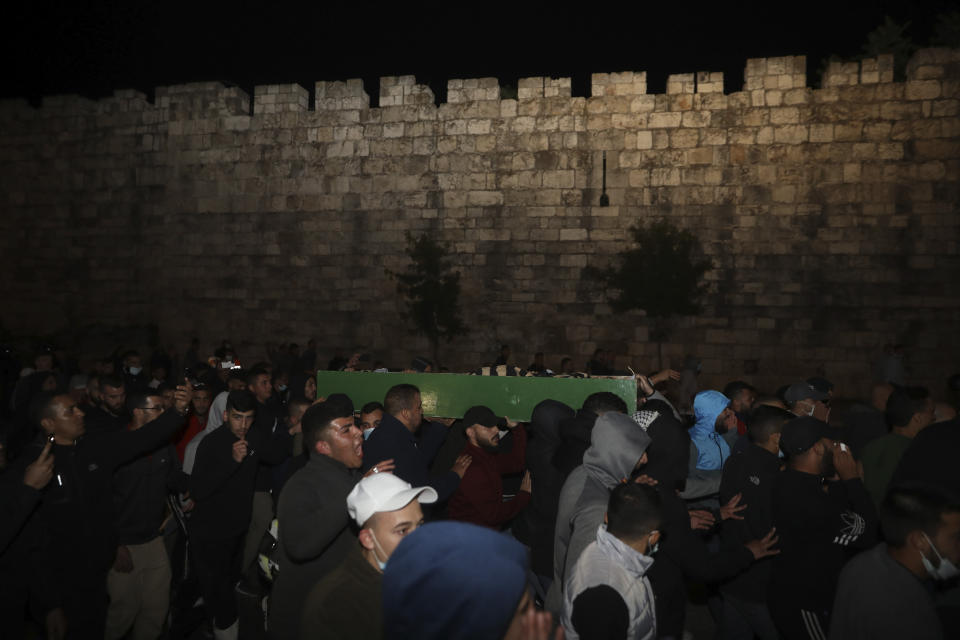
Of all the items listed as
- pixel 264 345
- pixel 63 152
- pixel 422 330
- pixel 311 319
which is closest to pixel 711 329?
pixel 422 330

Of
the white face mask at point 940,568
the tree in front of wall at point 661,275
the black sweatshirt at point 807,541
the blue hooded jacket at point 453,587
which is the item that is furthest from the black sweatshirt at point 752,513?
the tree in front of wall at point 661,275

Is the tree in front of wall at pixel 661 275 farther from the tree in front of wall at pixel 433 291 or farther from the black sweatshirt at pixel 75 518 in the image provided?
the black sweatshirt at pixel 75 518

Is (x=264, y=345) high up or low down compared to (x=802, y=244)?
down

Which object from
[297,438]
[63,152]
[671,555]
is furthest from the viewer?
[63,152]

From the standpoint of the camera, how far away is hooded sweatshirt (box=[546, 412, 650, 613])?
8.59 feet

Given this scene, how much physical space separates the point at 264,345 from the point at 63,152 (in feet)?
24.4

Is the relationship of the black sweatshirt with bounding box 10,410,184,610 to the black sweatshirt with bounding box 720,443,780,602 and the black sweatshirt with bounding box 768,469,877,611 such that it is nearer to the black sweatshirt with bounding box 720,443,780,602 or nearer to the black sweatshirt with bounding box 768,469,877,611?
the black sweatshirt with bounding box 720,443,780,602

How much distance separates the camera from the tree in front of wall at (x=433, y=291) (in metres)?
12.9

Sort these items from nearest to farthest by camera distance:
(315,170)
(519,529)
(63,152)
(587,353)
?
1. (519,529)
2. (587,353)
3. (315,170)
4. (63,152)

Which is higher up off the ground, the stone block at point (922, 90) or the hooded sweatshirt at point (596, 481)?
the stone block at point (922, 90)

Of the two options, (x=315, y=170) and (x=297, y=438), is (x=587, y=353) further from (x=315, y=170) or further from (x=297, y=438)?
(x=297, y=438)

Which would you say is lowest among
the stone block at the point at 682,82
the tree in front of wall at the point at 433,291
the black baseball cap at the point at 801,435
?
the black baseball cap at the point at 801,435

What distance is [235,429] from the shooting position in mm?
4000

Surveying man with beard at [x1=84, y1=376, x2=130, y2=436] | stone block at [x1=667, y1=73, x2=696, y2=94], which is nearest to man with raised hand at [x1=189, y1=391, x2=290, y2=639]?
man with beard at [x1=84, y1=376, x2=130, y2=436]
